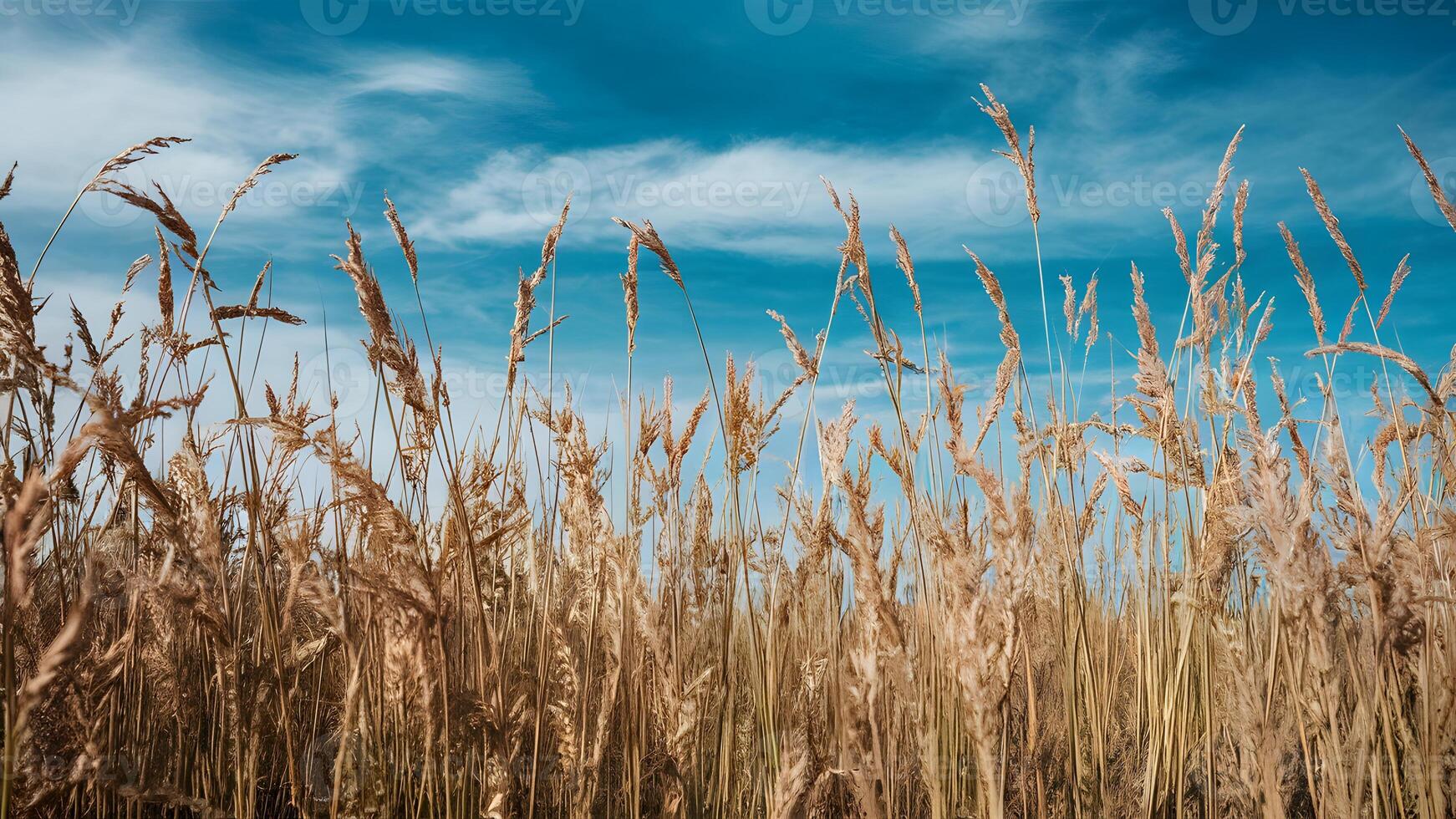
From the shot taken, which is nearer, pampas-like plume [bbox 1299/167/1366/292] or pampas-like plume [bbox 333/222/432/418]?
pampas-like plume [bbox 333/222/432/418]

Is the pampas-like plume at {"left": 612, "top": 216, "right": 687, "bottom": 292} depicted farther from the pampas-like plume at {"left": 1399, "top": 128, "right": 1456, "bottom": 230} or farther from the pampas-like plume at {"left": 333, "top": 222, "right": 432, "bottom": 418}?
the pampas-like plume at {"left": 1399, "top": 128, "right": 1456, "bottom": 230}

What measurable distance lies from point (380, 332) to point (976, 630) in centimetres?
116

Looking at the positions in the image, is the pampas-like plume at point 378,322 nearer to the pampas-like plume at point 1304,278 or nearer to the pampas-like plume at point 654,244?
the pampas-like plume at point 654,244

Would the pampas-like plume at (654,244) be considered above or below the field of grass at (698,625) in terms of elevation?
above

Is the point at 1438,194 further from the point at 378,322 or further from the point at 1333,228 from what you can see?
the point at 378,322

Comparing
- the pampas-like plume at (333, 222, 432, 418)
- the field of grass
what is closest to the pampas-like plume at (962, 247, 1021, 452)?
the field of grass

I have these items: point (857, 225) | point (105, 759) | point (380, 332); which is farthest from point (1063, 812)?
point (105, 759)

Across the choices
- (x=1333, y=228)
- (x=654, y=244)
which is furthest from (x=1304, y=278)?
(x=654, y=244)

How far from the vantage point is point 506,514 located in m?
2.67

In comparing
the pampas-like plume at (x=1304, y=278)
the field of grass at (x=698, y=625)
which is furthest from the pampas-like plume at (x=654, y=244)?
the pampas-like plume at (x=1304, y=278)

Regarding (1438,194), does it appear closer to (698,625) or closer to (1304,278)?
(1304,278)

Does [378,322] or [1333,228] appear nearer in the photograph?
[378,322]

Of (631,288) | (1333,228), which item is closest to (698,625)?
(631,288)

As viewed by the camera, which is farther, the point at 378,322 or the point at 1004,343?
the point at 1004,343
